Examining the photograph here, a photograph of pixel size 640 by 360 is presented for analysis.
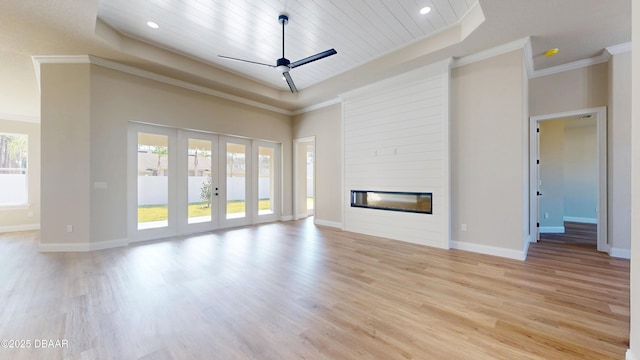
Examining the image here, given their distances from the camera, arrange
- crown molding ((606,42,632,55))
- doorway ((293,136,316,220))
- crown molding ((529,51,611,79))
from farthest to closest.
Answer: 1. doorway ((293,136,316,220))
2. crown molding ((529,51,611,79))
3. crown molding ((606,42,632,55))

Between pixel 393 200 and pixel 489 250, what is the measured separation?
5.88ft

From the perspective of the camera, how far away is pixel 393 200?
200 inches

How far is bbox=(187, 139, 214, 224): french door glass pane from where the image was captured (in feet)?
17.8

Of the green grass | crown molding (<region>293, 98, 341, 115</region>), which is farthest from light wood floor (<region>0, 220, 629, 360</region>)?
crown molding (<region>293, 98, 341, 115</region>)

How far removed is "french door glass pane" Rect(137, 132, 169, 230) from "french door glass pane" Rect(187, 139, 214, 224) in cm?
45

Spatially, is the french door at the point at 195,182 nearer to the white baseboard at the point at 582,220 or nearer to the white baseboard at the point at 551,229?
the white baseboard at the point at 551,229

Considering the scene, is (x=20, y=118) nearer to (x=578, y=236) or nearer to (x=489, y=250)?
(x=489, y=250)

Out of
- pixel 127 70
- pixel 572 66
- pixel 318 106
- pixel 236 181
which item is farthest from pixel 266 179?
pixel 572 66

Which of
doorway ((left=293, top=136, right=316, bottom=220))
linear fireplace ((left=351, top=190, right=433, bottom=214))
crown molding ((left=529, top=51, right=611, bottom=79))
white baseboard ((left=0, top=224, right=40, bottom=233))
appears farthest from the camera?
doorway ((left=293, top=136, right=316, bottom=220))

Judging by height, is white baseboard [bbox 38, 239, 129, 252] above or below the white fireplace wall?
below

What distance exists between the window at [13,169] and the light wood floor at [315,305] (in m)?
3.30

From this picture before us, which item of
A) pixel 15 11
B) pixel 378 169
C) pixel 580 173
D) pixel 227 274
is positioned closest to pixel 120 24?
pixel 15 11

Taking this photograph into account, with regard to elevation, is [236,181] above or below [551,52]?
below

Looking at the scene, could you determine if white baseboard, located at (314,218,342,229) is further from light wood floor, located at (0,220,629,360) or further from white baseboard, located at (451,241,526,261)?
white baseboard, located at (451,241,526,261)
